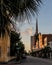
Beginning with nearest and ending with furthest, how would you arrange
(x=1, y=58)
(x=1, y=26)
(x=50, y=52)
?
(x=1, y=26), (x=1, y=58), (x=50, y=52)

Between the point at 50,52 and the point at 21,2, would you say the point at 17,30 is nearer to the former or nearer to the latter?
the point at 21,2

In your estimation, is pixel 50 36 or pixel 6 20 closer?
pixel 6 20

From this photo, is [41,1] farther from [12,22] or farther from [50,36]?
[50,36]

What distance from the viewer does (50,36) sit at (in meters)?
146

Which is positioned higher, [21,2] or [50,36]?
[50,36]

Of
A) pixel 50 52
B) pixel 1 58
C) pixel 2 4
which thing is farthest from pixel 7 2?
pixel 50 52

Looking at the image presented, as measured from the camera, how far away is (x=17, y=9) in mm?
6383

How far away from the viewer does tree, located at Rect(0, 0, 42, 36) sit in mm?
6215

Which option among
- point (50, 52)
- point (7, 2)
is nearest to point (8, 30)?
point (7, 2)

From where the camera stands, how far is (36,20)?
6457mm

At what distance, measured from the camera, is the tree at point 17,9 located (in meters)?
6.21

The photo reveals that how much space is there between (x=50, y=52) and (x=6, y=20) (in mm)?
101354

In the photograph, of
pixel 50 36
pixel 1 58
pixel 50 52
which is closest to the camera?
pixel 1 58

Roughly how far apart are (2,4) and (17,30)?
26.2 inches
